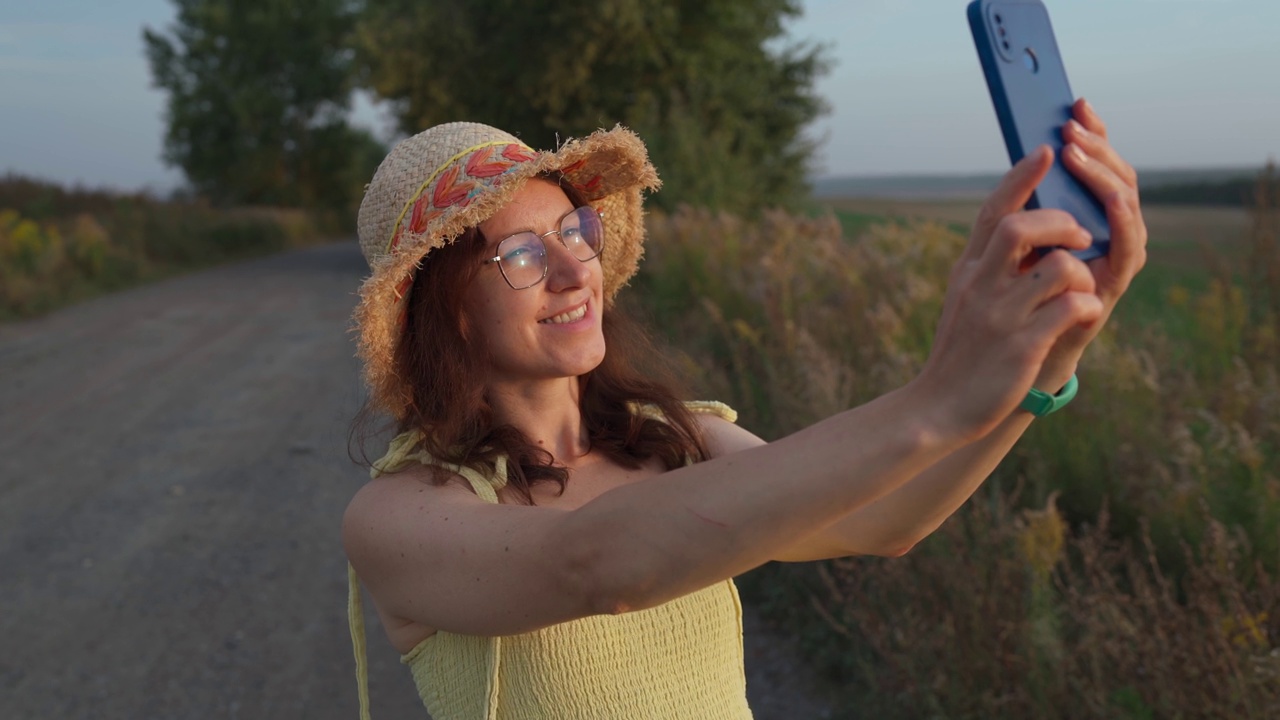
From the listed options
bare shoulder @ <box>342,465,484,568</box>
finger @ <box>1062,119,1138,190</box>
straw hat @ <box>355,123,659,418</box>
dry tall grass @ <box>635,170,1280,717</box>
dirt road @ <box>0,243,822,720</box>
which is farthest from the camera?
dirt road @ <box>0,243,822,720</box>

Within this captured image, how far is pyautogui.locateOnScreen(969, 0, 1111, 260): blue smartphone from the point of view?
1.05 m

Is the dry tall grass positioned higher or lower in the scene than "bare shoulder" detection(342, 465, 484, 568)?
lower

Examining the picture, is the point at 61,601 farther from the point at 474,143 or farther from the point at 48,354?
the point at 48,354

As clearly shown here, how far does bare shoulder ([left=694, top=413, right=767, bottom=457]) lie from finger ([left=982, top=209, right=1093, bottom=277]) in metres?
1.08

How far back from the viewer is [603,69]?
66.9 ft

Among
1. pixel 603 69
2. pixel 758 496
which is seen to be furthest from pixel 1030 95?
pixel 603 69

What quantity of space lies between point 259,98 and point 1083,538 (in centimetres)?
4420

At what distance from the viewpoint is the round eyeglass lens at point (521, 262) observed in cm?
187

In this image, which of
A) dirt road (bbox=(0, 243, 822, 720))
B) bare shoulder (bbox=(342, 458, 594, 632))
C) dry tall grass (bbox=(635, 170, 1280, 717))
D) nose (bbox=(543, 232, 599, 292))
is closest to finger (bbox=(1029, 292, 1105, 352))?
bare shoulder (bbox=(342, 458, 594, 632))

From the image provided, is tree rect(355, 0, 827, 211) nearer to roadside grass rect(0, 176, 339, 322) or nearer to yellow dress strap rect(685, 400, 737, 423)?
roadside grass rect(0, 176, 339, 322)

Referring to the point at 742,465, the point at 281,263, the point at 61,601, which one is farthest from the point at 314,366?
the point at 281,263

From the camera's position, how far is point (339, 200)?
46.8 m

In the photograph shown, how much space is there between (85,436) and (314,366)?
2.97 metres

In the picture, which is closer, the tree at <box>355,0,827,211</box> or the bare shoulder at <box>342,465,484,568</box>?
the bare shoulder at <box>342,465,484,568</box>
